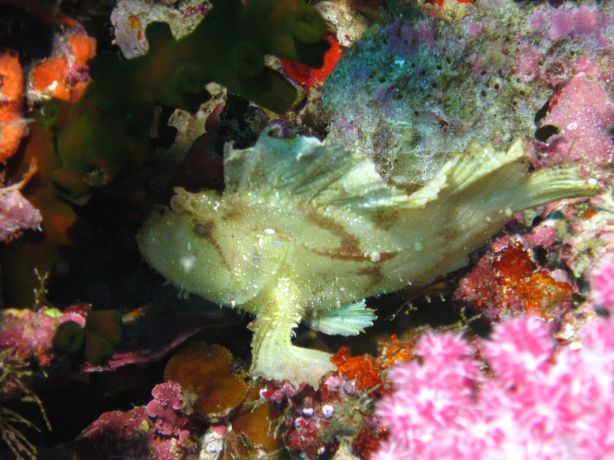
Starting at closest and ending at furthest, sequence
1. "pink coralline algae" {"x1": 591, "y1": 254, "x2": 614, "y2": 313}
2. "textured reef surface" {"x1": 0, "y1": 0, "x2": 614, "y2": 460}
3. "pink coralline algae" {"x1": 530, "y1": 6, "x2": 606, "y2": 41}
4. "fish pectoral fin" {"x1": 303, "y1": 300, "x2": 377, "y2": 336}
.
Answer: "pink coralline algae" {"x1": 591, "y1": 254, "x2": 614, "y2": 313}, "textured reef surface" {"x1": 0, "y1": 0, "x2": 614, "y2": 460}, "fish pectoral fin" {"x1": 303, "y1": 300, "x2": 377, "y2": 336}, "pink coralline algae" {"x1": 530, "y1": 6, "x2": 606, "y2": 41}

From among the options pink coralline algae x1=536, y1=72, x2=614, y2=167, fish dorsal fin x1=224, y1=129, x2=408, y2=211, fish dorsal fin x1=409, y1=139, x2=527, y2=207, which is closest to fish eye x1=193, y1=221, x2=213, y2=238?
fish dorsal fin x1=224, y1=129, x2=408, y2=211

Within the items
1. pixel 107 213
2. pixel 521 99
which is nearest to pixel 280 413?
pixel 107 213

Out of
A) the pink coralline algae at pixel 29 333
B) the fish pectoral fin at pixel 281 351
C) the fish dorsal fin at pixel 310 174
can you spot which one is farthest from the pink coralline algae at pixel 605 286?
the pink coralline algae at pixel 29 333

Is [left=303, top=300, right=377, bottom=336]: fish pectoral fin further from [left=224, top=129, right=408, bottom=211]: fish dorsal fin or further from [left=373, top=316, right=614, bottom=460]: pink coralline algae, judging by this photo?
[left=373, top=316, right=614, bottom=460]: pink coralline algae

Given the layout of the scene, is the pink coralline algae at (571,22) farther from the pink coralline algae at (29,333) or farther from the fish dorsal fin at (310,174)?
the pink coralline algae at (29,333)

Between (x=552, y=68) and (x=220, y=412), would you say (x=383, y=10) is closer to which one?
(x=552, y=68)

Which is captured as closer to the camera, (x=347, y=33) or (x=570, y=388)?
(x=570, y=388)
